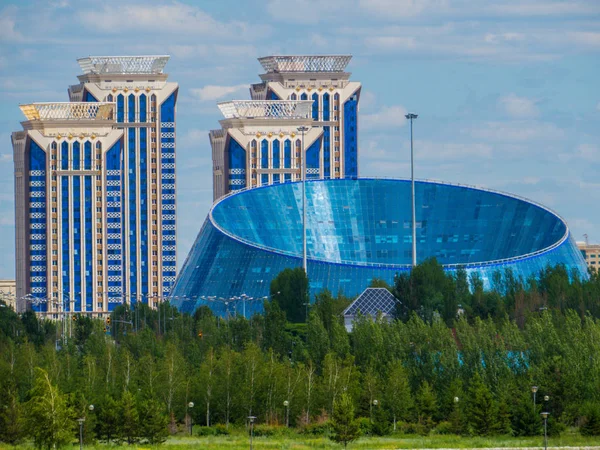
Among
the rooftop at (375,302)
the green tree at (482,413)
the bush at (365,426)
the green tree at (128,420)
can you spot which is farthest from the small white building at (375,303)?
the green tree at (128,420)

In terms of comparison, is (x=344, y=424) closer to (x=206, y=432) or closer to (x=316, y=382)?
(x=206, y=432)

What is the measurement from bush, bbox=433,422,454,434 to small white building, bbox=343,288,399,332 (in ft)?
110

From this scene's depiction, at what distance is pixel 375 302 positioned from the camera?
14088cm

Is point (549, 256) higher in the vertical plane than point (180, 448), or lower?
higher

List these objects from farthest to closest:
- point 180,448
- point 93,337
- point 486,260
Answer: point 486,260
point 93,337
point 180,448

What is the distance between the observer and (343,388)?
10662cm

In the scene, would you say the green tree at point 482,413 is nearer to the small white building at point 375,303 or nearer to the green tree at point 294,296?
the small white building at point 375,303

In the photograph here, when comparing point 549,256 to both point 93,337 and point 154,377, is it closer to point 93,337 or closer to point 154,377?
point 93,337

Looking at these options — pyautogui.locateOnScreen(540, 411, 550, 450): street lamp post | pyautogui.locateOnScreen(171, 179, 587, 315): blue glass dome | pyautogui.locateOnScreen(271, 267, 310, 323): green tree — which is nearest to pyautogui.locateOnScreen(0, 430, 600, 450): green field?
pyautogui.locateOnScreen(540, 411, 550, 450): street lamp post

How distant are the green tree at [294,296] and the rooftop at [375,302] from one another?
15.0ft

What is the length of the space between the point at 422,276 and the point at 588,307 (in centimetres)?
1167

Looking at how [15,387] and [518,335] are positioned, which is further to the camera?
[518,335]

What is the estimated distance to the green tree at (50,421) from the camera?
315 feet

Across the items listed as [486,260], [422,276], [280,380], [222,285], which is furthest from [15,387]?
[486,260]
